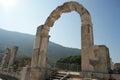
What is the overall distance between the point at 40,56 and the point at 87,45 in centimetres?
448

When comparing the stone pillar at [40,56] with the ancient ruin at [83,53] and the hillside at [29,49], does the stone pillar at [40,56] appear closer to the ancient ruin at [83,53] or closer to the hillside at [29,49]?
the ancient ruin at [83,53]

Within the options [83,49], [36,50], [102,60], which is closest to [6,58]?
[36,50]

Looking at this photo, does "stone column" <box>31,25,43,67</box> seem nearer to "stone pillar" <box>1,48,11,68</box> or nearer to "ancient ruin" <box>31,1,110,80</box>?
"ancient ruin" <box>31,1,110,80</box>

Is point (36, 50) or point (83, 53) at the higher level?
point (36, 50)

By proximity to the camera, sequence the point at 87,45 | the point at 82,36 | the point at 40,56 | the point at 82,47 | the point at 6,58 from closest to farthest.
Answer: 1. the point at 87,45
2. the point at 82,47
3. the point at 82,36
4. the point at 40,56
5. the point at 6,58

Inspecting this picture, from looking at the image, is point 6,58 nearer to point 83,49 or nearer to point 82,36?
point 82,36

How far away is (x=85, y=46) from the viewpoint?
29.6 ft

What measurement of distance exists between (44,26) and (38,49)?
211 centimetres

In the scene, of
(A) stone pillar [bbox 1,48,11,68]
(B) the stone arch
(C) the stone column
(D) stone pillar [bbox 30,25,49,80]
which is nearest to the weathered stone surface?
(B) the stone arch

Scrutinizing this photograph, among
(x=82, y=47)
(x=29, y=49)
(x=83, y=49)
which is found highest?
(x=29, y=49)

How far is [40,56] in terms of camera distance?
38.6 feet

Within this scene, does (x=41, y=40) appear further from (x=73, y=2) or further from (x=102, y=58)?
(x=102, y=58)

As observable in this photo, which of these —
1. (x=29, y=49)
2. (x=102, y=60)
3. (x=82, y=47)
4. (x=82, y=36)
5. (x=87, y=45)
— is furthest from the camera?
(x=29, y=49)

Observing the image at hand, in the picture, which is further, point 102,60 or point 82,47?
point 82,47
